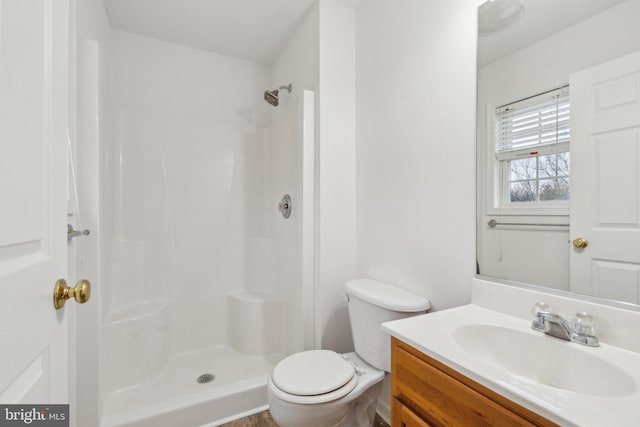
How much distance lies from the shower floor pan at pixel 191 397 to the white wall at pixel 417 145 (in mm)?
996

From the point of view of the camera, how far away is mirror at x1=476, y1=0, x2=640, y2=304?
792 mm

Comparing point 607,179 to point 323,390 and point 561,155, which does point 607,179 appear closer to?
point 561,155

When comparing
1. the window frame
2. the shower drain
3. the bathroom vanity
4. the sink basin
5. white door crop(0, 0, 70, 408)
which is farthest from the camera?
the shower drain

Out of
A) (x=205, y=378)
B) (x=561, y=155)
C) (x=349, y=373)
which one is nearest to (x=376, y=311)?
(x=349, y=373)

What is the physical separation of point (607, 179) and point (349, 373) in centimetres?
113

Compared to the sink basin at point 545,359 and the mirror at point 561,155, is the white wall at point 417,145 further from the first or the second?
the sink basin at point 545,359

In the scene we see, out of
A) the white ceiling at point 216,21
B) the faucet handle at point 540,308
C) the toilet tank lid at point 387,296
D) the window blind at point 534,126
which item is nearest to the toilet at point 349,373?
the toilet tank lid at point 387,296

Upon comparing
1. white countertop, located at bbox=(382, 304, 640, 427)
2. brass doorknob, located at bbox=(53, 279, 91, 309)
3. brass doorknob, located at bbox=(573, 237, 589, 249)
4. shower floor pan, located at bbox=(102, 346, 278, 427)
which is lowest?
shower floor pan, located at bbox=(102, 346, 278, 427)

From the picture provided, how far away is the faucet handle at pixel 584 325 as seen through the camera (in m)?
0.78

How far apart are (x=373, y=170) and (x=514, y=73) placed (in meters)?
0.77

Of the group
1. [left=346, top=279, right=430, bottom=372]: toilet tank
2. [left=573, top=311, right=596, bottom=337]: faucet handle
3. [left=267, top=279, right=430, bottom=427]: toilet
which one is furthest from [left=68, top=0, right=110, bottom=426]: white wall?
[left=573, top=311, right=596, bottom=337]: faucet handle

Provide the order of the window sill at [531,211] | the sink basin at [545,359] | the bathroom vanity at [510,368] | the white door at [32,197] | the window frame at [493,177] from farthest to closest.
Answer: the window frame at [493,177]
the window sill at [531,211]
the sink basin at [545,359]
the bathroom vanity at [510,368]
the white door at [32,197]

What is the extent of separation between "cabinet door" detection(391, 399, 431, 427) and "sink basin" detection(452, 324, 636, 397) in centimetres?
24

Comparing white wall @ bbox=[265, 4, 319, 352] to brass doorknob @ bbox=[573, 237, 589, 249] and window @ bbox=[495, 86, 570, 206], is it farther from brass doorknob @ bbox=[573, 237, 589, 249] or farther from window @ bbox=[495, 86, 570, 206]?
brass doorknob @ bbox=[573, 237, 589, 249]
